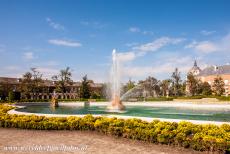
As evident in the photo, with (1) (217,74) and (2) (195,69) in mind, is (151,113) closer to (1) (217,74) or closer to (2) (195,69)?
(1) (217,74)

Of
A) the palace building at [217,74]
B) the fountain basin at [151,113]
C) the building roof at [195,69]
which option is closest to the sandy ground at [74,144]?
the fountain basin at [151,113]

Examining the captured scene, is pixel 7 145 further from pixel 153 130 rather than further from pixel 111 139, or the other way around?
pixel 153 130

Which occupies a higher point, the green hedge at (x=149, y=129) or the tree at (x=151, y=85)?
the tree at (x=151, y=85)

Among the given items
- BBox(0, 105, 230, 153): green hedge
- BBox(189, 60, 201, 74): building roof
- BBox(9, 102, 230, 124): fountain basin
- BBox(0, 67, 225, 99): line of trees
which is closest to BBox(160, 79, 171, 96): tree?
BBox(0, 67, 225, 99): line of trees

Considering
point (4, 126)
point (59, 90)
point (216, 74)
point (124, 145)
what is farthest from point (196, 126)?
point (216, 74)

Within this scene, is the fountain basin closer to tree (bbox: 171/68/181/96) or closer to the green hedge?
the green hedge

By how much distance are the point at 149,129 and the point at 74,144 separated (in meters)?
3.00

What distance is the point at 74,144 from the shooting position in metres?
10.0

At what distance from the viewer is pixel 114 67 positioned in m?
26.0

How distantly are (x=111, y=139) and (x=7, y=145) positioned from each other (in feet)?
12.9

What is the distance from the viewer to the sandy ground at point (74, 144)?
8.97 meters

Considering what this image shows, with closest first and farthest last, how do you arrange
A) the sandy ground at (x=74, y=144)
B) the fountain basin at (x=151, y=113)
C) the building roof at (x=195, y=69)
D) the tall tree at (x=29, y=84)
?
the sandy ground at (x=74, y=144)
the fountain basin at (x=151, y=113)
the tall tree at (x=29, y=84)
the building roof at (x=195, y=69)

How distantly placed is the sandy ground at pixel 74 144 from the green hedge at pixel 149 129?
31cm

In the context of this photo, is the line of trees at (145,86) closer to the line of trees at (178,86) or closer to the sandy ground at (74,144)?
the line of trees at (178,86)
